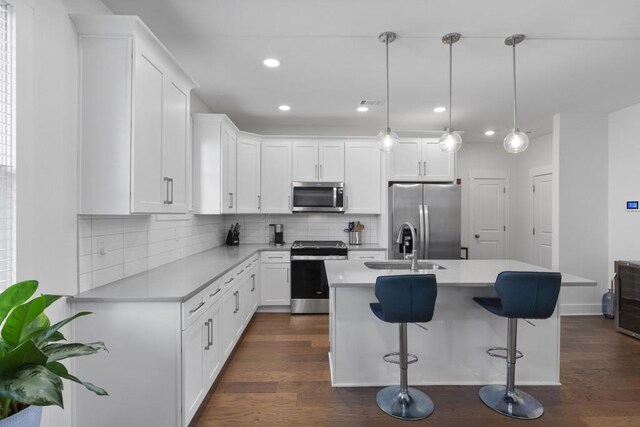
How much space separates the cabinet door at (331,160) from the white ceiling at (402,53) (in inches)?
18.9

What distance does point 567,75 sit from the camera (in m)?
3.16

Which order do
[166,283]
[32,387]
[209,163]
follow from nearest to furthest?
1. [32,387]
2. [166,283]
3. [209,163]

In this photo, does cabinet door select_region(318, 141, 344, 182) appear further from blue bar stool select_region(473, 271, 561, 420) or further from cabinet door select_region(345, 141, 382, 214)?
blue bar stool select_region(473, 271, 561, 420)

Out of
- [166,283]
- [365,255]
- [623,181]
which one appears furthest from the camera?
[365,255]

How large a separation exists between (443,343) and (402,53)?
2.40 metres

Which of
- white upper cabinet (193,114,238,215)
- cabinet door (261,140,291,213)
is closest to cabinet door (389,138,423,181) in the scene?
cabinet door (261,140,291,213)

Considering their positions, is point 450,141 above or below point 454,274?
above

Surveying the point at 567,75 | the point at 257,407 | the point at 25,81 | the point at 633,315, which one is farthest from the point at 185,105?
the point at 633,315

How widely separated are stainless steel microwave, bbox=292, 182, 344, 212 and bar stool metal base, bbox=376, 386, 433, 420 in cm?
261

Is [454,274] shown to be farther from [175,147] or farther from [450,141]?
[175,147]

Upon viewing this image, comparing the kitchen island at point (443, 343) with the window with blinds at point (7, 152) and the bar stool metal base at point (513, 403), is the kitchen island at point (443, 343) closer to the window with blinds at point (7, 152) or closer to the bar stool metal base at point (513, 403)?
the bar stool metal base at point (513, 403)

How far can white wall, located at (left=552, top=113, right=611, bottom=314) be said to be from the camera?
14.1 ft

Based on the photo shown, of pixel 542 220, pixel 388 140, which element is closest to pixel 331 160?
pixel 388 140

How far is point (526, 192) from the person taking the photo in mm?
5660
